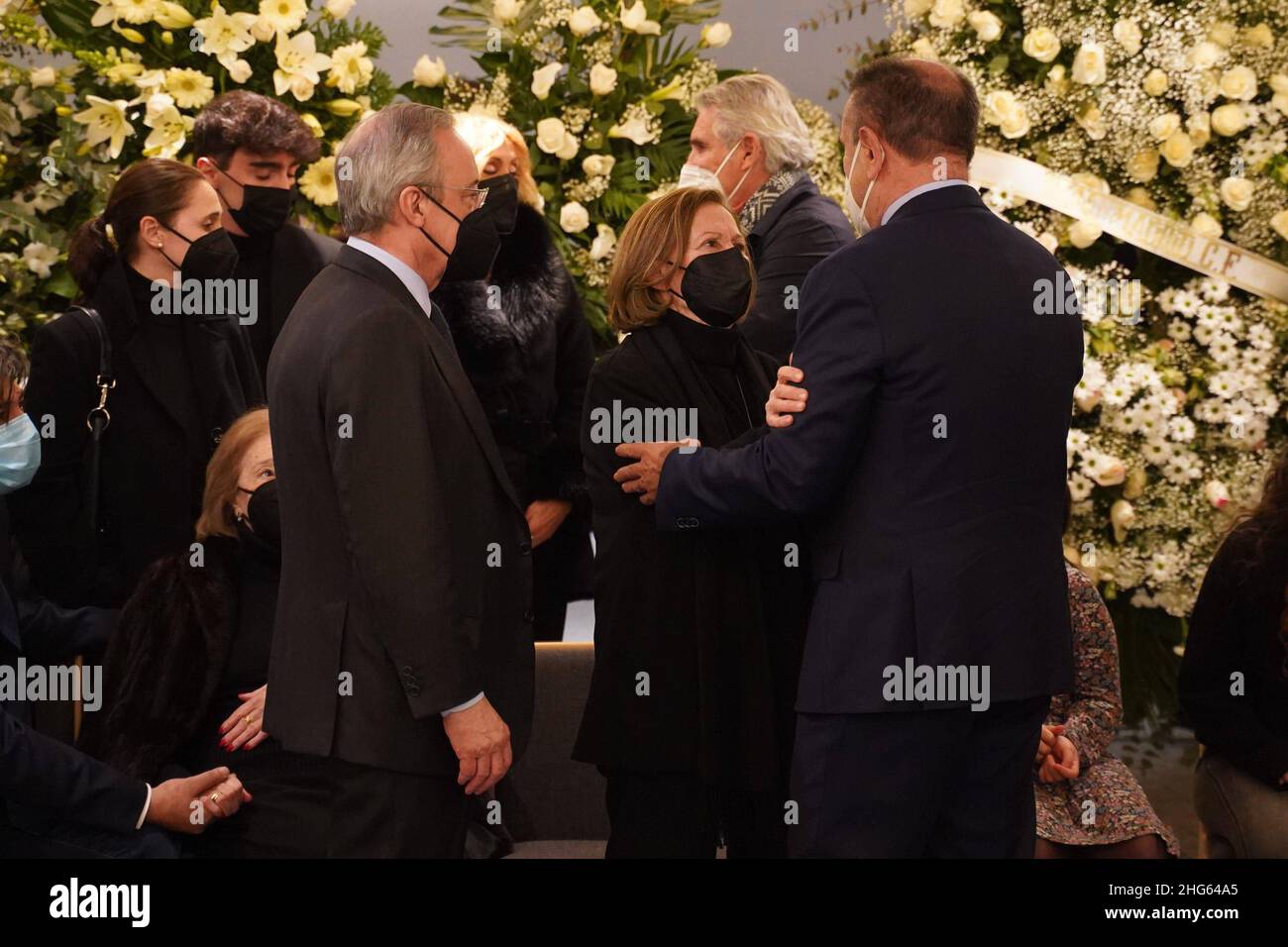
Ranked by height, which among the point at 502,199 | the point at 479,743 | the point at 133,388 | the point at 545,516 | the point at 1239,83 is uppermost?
the point at 1239,83

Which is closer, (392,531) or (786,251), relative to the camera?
(392,531)

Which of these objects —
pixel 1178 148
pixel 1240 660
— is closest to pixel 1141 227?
pixel 1178 148

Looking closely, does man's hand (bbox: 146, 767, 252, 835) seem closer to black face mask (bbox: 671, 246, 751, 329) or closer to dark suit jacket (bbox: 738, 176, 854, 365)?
black face mask (bbox: 671, 246, 751, 329)

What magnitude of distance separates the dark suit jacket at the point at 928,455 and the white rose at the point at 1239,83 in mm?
1771

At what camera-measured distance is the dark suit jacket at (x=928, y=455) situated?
232 cm

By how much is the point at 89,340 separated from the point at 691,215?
1.28m

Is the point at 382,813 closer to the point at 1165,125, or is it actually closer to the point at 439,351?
the point at 439,351

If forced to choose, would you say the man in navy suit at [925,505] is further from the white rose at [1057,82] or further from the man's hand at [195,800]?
the white rose at [1057,82]

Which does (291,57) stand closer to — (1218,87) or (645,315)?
(645,315)

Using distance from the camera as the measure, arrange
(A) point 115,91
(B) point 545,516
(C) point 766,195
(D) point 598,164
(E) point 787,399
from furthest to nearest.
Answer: (D) point 598,164 < (A) point 115,91 < (B) point 545,516 < (C) point 766,195 < (E) point 787,399

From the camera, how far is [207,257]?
3291 millimetres

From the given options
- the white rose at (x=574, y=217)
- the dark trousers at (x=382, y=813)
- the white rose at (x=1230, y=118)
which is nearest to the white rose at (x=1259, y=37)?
the white rose at (x=1230, y=118)

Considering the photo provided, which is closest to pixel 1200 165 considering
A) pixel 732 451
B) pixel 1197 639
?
pixel 1197 639

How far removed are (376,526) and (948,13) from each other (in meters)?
2.55
